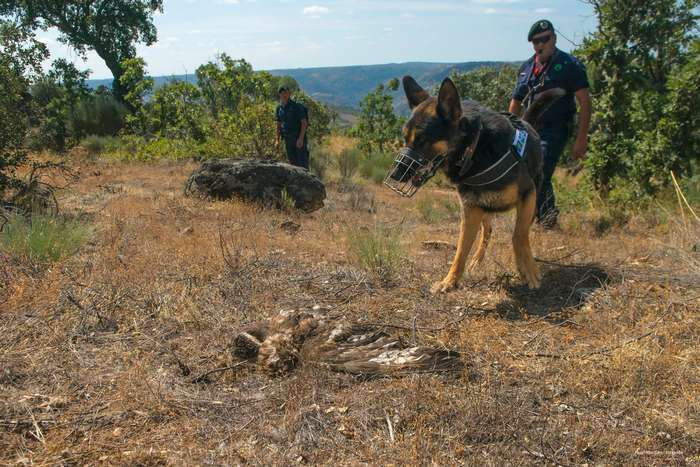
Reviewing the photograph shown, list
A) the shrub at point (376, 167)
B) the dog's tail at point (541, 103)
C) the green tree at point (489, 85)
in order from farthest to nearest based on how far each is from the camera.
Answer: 1. the green tree at point (489, 85)
2. the shrub at point (376, 167)
3. the dog's tail at point (541, 103)

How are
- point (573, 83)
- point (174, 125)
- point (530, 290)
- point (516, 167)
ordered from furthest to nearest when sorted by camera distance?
point (174, 125)
point (573, 83)
point (530, 290)
point (516, 167)

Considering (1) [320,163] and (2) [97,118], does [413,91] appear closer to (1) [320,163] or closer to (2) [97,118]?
(1) [320,163]

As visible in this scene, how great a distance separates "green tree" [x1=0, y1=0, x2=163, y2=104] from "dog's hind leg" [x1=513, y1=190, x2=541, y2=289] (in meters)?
22.2

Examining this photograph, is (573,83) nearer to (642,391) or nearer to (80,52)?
(642,391)

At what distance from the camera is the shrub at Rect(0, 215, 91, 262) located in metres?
4.24

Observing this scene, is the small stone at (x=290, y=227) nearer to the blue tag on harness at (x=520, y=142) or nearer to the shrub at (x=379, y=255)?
the shrub at (x=379, y=255)

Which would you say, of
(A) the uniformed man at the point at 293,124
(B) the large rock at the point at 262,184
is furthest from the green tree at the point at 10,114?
(A) the uniformed man at the point at 293,124

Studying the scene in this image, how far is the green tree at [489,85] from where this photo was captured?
26.6 m

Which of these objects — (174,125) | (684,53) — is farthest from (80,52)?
(684,53)

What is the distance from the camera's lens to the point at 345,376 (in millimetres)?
2633

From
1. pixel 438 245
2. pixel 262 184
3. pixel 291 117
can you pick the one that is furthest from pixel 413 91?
pixel 291 117

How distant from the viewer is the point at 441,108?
3244 mm

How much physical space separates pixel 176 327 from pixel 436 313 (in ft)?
5.58

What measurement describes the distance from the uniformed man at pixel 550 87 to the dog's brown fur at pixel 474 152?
107 cm
